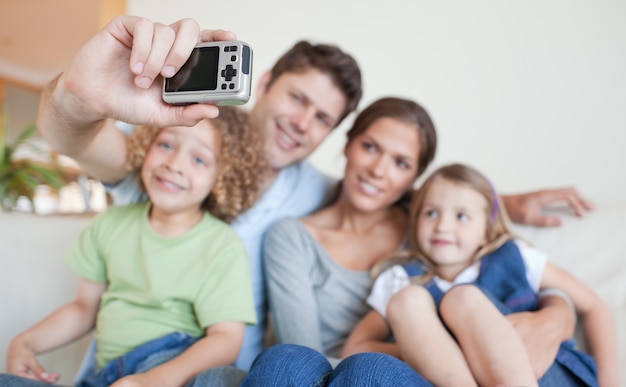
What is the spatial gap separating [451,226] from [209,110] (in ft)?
2.12

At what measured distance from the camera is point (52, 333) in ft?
3.29

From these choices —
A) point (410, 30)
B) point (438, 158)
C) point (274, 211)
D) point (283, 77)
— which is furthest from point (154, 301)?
point (410, 30)

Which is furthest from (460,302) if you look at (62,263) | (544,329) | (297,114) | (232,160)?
(62,263)

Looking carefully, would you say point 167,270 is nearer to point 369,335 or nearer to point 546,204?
point 369,335

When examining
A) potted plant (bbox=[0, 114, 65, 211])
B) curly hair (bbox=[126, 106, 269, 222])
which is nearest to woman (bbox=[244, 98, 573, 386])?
curly hair (bbox=[126, 106, 269, 222])

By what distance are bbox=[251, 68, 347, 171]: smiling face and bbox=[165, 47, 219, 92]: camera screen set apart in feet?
2.04

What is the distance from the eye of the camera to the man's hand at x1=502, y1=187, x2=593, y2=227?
123 cm

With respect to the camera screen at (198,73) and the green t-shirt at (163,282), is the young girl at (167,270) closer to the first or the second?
the green t-shirt at (163,282)

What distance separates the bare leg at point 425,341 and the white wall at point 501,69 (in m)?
0.82

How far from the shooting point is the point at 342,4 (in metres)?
1.86

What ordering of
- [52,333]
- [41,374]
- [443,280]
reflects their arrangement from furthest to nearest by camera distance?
[443,280], [52,333], [41,374]

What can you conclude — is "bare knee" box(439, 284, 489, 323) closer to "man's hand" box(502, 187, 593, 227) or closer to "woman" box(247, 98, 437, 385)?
"woman" box(247, 98, 437, 385)

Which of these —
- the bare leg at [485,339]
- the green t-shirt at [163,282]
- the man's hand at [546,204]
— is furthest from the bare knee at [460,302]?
the man's hand at [546,204]

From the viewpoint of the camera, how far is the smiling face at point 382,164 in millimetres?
1173
